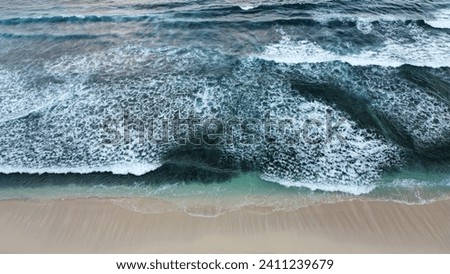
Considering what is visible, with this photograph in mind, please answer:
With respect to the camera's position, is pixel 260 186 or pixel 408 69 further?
pixel 408 69

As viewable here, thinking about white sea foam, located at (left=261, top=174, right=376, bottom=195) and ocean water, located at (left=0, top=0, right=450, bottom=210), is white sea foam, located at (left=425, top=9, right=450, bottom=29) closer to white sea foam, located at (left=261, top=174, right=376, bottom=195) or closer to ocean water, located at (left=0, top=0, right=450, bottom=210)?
ocean water, located at (left=0, top=0, right=450, bottom=210)

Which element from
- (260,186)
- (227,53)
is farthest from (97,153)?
(227,53)

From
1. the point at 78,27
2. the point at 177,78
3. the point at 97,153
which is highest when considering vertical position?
the point at 78,27

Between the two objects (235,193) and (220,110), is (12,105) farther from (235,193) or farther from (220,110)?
(235,193)

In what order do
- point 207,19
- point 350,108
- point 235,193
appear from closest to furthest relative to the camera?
point 235,193 < point 350,108 < point 207,19

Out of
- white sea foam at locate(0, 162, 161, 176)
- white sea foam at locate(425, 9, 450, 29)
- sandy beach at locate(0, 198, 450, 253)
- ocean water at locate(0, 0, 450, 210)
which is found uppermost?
white sea foam at locate(425, 9, 450, 29)

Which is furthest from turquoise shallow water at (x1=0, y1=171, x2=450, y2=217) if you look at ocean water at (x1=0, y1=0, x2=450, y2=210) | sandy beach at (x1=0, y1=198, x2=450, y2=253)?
sandy beach at (x1=0, y1=198, x2=450, y2=253)

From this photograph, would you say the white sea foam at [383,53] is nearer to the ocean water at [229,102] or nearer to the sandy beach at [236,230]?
the ocean water at [229,102]

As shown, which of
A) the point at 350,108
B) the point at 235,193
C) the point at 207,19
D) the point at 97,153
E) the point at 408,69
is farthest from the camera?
the point at 207,19
